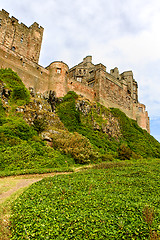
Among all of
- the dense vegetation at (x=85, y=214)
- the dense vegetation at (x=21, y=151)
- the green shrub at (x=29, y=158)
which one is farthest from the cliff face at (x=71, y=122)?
the dense vegetation at (x=85, y=214)

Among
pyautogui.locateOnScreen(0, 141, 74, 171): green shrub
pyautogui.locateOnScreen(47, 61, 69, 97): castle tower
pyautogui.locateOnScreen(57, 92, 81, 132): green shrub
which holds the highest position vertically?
pyautogui.locateOnScreen(47, 61, 69, 97): castle tower

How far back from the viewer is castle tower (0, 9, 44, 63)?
27.3m

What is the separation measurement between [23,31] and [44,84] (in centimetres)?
1226

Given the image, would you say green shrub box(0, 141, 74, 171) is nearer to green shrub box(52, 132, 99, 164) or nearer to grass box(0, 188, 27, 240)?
green shrub box(52, 132, 99, 164)

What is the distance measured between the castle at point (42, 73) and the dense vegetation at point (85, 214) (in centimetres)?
2054

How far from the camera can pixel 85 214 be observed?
4.78 metres

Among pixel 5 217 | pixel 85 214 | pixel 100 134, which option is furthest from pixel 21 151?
pixel 100 134

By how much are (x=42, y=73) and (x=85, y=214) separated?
84.4ft

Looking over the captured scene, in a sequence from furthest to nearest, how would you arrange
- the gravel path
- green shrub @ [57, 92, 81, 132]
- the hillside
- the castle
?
green shrub @ [57, 92, 81, 132]
the castle
the hillside
the gravel path

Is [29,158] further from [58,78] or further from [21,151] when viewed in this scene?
[58,78]

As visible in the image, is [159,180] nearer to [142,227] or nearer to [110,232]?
[142,227]

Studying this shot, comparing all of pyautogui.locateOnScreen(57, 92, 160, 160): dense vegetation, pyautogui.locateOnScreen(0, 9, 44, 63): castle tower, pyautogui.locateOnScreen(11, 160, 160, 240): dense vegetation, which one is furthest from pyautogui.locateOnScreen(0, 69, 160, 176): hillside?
pyautogui.locateOnScreen(0, 9, 44, 63): castle tower

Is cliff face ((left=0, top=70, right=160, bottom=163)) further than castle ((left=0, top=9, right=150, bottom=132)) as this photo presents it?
No

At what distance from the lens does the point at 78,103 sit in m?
28.1
